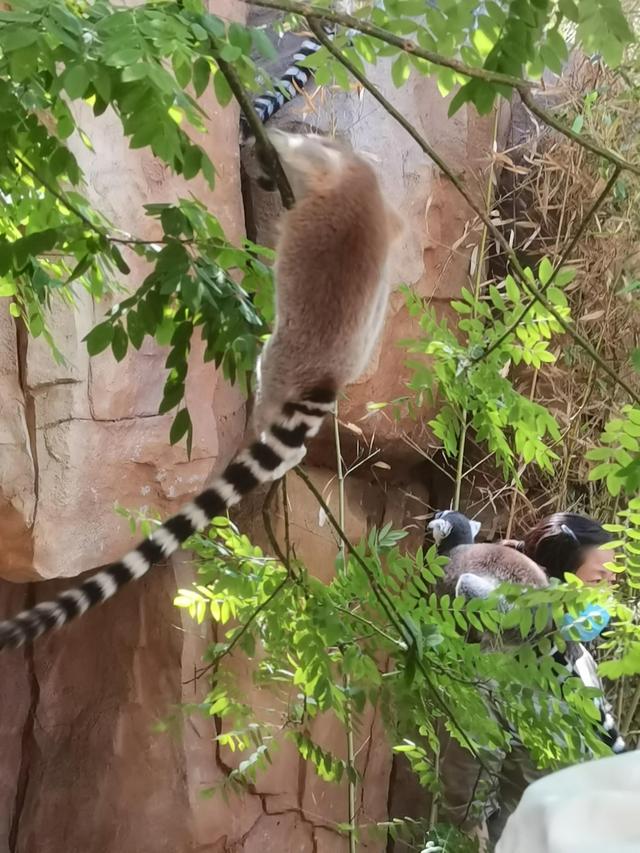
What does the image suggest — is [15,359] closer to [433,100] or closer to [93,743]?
[93,743]

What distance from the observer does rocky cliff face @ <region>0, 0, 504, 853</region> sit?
2455 mm

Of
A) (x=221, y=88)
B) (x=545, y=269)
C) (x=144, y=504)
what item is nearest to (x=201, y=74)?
(x=221, y=88)

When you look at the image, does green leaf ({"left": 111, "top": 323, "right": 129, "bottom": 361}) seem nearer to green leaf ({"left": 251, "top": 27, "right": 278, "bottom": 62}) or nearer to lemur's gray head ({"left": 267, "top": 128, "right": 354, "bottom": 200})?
green leaf ({"left": 251, "top": 27, "right": 278, "bottom": 62})

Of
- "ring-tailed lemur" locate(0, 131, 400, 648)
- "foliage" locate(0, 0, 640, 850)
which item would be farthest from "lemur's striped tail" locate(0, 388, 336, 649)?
"foliage" locate(0, 0, 640, 850)

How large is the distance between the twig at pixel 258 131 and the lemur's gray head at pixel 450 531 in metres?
1.22

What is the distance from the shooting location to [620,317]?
10.6 ft

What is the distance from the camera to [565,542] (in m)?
2.24

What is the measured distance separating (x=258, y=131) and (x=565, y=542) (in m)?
1.46

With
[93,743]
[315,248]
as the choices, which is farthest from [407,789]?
[315,248]

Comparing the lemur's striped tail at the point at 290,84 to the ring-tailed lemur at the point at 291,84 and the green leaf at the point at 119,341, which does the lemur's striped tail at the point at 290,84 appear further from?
A: the green leaf at the point at 119,341

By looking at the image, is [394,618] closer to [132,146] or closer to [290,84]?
[132,146]

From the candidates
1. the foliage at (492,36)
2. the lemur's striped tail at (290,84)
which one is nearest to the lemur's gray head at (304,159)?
the foliage at (492,36)

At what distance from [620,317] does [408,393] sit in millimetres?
908

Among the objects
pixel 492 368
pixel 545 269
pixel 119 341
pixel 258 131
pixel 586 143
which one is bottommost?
pixel 492 368
